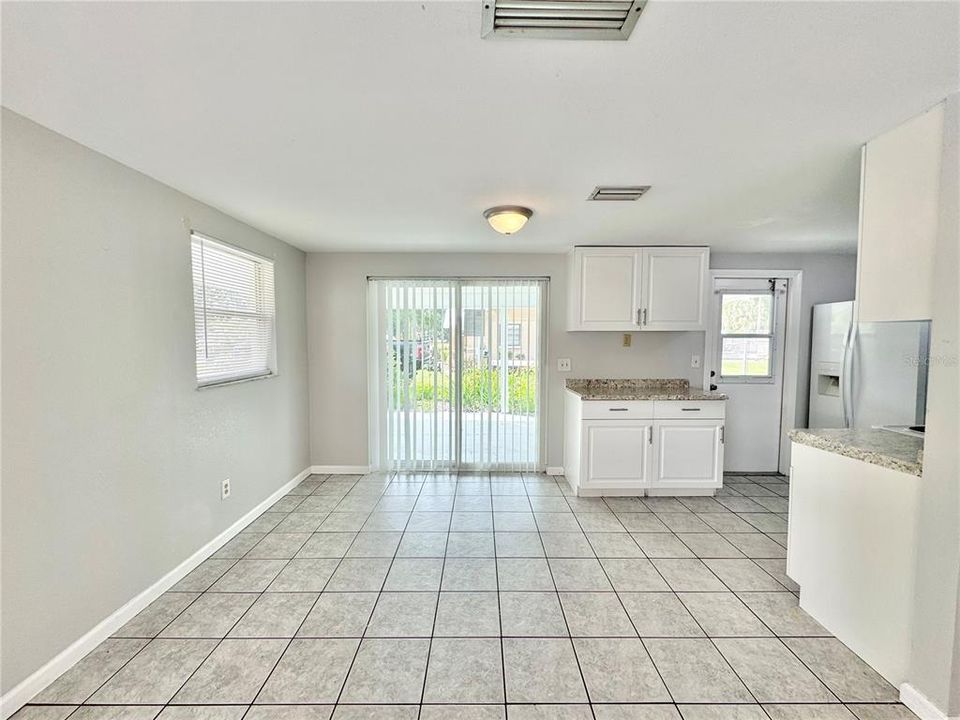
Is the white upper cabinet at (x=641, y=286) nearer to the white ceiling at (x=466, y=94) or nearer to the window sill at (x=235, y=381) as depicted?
the white ceiling at (x=466, y=94)

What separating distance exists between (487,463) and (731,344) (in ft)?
8.93

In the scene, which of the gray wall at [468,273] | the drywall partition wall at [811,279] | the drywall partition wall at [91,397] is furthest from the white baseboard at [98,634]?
the drywall partition wall at [811,279]

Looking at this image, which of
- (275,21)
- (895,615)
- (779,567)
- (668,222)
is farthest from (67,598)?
(668,222)

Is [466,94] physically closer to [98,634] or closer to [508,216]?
[508,216]

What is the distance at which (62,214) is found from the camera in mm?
1734

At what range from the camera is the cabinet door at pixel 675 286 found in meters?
3.79

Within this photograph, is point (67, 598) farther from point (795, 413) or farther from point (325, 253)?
point (795, 413)

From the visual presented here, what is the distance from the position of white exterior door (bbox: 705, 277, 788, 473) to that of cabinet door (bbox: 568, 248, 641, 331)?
992mm

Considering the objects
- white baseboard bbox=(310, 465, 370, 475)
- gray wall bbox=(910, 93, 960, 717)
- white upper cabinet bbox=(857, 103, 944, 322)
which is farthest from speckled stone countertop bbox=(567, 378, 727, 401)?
gray wall bbox=(910, 93, 960, 717)

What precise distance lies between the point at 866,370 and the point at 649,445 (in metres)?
1.67

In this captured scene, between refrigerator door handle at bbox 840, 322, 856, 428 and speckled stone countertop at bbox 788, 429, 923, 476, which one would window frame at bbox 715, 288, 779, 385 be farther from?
speckled stone countertop at bbox 788, 429, 923, 476

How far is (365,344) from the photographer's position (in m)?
4.21

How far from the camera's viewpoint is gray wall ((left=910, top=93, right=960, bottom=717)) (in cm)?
142

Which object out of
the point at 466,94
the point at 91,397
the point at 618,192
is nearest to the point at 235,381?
the point at 91,397
